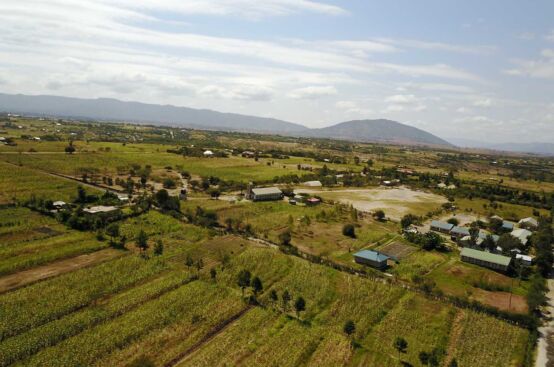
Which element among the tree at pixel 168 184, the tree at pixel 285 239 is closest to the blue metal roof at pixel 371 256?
the tree at pixel 285 239

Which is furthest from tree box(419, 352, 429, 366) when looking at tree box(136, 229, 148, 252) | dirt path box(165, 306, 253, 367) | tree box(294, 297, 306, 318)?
tree box(136, 229, 148, 252)

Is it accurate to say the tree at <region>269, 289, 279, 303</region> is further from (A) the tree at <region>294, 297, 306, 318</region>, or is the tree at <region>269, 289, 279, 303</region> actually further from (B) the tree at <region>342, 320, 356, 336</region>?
(B) the tree at <region>342, 320, 356, 336</region>

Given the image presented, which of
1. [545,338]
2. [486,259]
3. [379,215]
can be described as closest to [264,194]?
[379,215]

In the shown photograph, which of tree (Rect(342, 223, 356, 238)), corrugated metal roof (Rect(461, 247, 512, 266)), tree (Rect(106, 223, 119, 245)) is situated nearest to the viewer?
corrugated metal roof (Rect(461, 247, 512, 266))

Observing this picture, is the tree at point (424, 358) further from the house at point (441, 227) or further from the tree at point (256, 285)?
the house at point (441, 227)

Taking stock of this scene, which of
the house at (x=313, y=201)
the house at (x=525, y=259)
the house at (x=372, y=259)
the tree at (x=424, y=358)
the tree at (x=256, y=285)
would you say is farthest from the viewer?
the house at (x=313, y=201)

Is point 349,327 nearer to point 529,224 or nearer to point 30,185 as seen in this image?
point 529,224
